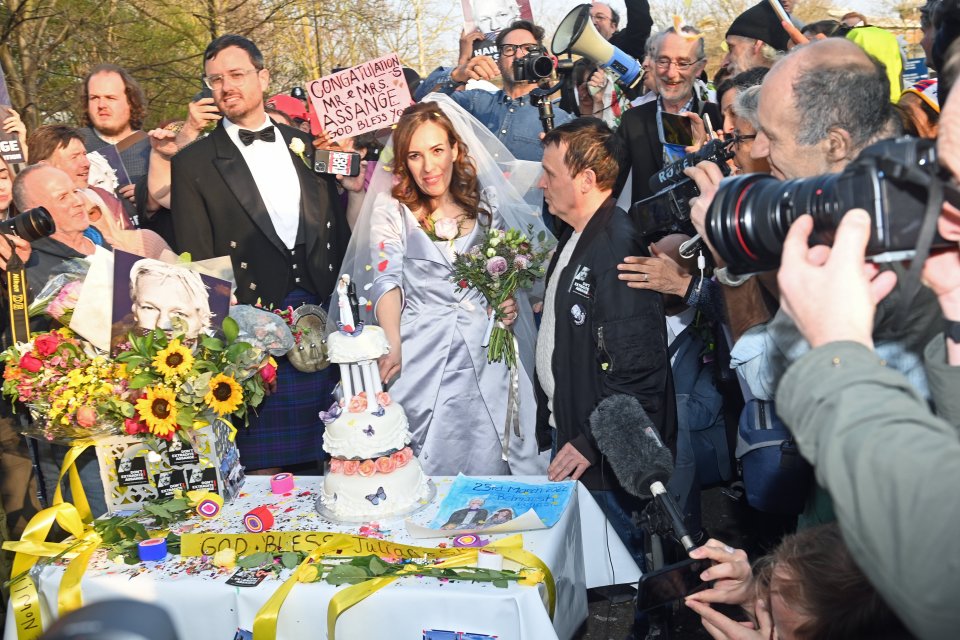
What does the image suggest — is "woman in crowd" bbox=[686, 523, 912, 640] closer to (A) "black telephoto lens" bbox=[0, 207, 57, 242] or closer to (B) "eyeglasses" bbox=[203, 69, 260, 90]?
(A) "black telephoto lens" bbox=[0, 207, 57, 242]

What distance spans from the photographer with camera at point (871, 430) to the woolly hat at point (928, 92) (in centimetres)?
252

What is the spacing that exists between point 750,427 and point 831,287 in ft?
6.62

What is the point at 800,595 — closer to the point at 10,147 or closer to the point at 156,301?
the point at 156,301

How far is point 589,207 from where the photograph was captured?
3.60m

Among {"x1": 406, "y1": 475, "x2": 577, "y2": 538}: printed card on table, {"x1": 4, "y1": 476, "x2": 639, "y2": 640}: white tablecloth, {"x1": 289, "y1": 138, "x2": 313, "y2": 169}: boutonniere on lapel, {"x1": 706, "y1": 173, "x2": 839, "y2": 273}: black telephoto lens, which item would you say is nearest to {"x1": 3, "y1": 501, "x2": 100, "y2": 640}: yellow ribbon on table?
{"x1": 4, "y1": 476, "x2": 639, "y2": 640}: white tablecloth

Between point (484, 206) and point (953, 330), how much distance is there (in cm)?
285

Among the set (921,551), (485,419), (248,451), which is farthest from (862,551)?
(248,451)

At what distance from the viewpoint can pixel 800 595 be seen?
1699mm

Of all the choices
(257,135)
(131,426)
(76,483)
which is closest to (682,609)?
(131,426)

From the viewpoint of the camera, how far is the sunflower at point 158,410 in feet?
9.24

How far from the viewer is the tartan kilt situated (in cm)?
448

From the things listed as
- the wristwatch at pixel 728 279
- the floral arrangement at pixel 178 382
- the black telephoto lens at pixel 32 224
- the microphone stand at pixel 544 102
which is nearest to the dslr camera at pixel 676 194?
the wristwatch at pixel 728 279

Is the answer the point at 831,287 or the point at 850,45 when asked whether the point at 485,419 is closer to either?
the point at 850,45

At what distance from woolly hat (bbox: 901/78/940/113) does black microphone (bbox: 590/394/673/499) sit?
6.09 ft
